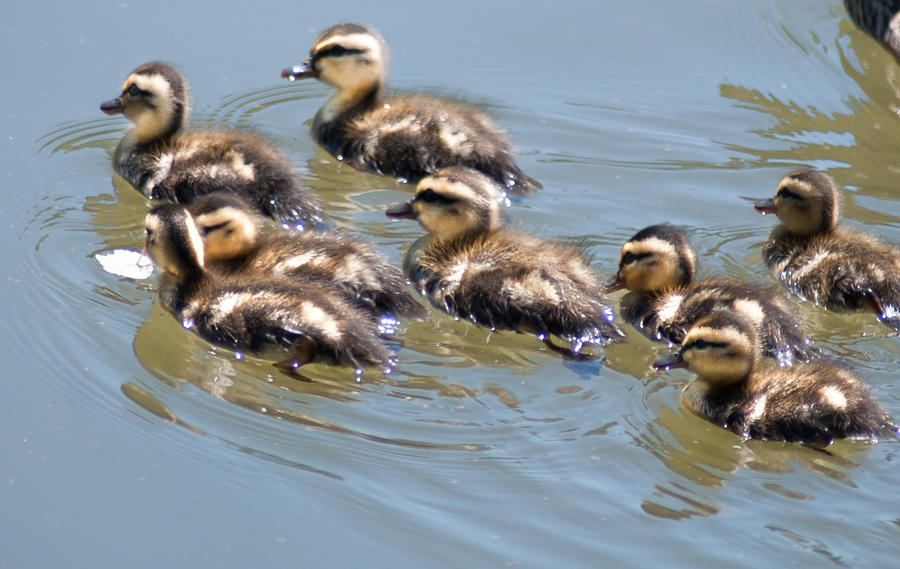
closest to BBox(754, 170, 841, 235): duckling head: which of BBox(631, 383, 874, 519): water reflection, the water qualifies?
the water

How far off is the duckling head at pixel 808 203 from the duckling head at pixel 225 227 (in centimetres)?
182

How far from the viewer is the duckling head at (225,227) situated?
4.47m

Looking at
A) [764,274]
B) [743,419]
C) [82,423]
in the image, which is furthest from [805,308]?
[82,423]

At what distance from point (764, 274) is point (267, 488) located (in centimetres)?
214

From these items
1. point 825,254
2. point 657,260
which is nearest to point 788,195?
point 825,254

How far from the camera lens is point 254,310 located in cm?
Result: 409

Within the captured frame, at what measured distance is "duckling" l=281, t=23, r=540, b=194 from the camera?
5.22 meters

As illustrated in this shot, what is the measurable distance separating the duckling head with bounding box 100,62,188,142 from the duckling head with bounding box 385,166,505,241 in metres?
1.06

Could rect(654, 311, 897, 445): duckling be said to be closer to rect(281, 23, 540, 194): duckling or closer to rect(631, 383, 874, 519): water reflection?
rect(631, 383, 874, 519): water reflection

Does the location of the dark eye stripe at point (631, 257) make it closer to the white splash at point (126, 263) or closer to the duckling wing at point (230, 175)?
the duckling wing at point (230, 175)

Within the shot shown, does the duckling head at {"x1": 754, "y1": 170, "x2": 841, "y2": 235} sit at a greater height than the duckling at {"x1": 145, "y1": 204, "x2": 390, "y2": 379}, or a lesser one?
Result: greater

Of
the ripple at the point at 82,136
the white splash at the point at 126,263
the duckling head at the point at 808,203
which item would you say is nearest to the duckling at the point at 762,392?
the duckling head at the point at 808,203

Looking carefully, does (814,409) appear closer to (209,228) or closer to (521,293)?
(521,293)

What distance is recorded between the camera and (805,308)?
461cm
